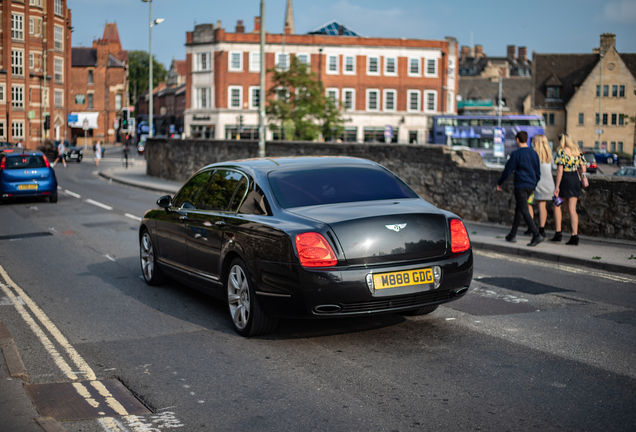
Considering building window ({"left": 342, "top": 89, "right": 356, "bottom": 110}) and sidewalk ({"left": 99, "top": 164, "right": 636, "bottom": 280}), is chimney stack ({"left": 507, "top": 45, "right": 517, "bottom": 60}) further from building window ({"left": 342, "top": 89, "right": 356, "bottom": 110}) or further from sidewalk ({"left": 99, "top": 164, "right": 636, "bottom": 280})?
sidewalk ({"left": 99, "top": 164, "right": 636, "bottom": 280})

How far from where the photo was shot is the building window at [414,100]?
74912 millimetres

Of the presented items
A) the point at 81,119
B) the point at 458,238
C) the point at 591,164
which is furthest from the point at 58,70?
the point at 458,238

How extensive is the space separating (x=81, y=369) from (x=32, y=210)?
15.0 meters

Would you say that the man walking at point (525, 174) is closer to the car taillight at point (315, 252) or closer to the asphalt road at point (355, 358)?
the asphalt road at point (355, 358)

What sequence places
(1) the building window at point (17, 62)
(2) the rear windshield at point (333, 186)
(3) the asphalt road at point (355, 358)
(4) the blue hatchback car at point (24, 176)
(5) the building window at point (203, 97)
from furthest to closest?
(1) the building window at point (17, 62) → (5) the building window at point (203, 97) → (4) the blue hatchback car at point (24, 176) → (2) the rear windshield at point (333, 186) → (3) the asphalt road at point (355, 358)

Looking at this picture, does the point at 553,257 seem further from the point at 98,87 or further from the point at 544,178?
the point at 98,87

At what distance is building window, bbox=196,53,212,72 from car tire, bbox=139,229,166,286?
2644 inches

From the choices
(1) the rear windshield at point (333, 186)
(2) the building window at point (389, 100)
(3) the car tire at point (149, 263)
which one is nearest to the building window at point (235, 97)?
(2) the building window at point (389, 100)

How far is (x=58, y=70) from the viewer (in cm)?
8525

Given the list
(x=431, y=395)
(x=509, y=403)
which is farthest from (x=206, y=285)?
(x=509, y=403)

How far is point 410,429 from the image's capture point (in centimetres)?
394

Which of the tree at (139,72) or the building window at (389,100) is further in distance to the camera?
the tree at (139,72)

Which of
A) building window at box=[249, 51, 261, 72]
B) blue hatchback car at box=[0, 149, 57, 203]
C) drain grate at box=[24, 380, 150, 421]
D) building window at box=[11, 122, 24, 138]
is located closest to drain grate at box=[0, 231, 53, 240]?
blue hatchback car at box=[0, 149, 57, 203]

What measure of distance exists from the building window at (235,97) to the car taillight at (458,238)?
68.3 meters
